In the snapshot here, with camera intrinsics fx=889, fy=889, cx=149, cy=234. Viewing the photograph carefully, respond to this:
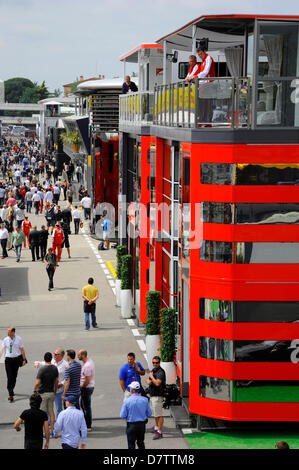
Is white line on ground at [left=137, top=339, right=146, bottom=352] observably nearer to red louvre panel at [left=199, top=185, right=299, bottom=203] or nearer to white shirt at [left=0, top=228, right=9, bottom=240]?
red louvre panel at [left=199, top=185, right=299, bottom=203]

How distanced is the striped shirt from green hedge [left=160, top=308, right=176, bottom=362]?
299cm

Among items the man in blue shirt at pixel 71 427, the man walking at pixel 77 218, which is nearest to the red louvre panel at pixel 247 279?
the man in blue shirt at pixel 71 427

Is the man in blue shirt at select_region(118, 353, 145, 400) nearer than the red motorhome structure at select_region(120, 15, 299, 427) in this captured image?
No

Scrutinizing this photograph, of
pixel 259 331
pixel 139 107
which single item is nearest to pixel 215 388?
pixel 259 331

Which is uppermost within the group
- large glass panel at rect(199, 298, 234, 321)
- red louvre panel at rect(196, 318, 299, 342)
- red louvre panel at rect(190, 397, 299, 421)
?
large glass panel at rect(199, 298, 234, 321)

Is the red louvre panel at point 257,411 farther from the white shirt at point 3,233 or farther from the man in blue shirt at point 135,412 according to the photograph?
the white shirt at point 3,233

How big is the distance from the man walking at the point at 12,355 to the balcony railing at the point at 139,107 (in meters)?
7.81

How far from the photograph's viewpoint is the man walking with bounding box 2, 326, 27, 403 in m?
16.9

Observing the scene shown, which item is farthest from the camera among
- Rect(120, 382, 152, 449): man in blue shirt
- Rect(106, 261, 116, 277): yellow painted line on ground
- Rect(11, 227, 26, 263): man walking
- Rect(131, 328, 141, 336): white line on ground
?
Rect(11, 227, 26, 263): man walking

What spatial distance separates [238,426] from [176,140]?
5.44 metres

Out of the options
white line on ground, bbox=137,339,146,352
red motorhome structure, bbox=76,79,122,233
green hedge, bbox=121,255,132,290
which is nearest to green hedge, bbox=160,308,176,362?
white line on ground, bbox=137,339,146,352

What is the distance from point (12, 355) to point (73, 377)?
2.64 metres

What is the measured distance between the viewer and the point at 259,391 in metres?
15.1

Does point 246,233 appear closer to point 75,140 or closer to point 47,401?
point 47,401
